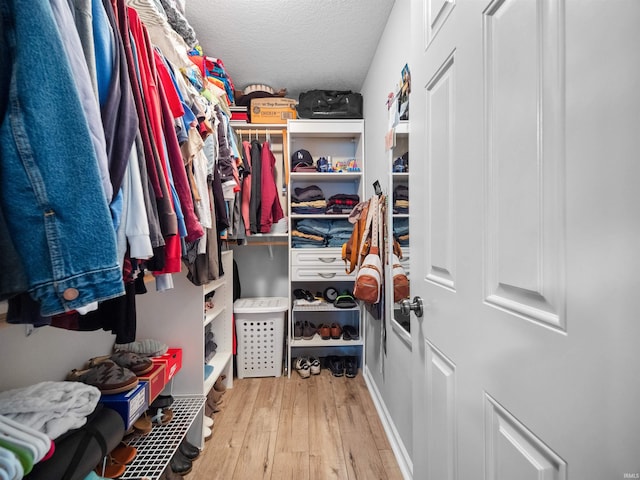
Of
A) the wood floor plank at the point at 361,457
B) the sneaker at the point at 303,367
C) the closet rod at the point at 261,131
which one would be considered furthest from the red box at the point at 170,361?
the closet rod at the point at 261,131

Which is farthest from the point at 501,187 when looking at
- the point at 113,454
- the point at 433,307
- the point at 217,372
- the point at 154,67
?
the point at 217,372

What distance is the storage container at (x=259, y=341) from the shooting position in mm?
2219

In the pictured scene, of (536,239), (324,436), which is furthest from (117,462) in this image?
(536,239)

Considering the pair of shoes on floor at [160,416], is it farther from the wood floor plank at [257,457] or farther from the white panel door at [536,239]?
the white panel door at [536,239]

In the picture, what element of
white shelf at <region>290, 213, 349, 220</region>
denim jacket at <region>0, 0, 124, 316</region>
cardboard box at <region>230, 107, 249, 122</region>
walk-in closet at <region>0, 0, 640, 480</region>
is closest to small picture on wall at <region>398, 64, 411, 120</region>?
walk-in closet at <region>0, 0, 640, 480</region>

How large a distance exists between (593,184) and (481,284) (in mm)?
271

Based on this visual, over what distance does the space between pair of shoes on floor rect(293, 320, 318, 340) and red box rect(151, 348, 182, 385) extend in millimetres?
1017

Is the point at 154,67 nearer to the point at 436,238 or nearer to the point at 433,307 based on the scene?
the point at 436,238

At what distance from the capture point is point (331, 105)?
2.31 m

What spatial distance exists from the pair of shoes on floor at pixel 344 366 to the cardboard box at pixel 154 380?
1388 mm

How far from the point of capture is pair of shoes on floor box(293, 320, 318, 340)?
2307 millimetres

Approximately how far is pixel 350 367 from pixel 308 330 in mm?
444

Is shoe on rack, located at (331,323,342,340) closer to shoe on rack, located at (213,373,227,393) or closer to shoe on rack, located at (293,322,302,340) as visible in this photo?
shoe on rack, located at (293,322,302,340)

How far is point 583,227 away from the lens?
1.19 feet
